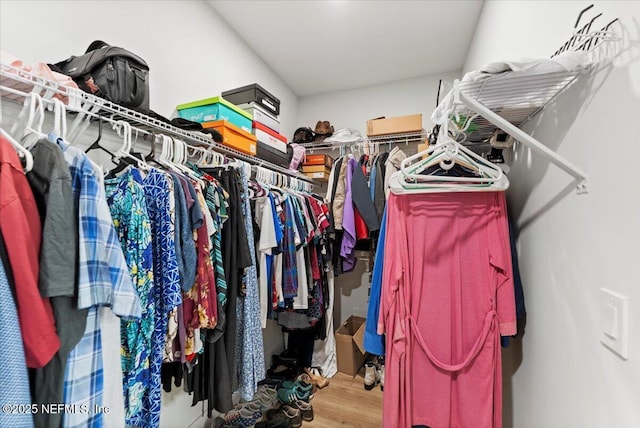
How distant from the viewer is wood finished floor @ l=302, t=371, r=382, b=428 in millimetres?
1747

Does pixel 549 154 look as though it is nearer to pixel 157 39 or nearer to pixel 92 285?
pixel 92 285

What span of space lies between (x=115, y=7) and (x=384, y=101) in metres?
2.21

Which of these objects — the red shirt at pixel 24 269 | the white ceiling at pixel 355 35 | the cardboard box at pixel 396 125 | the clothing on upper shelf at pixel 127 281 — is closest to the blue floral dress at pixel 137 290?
the clothing on upper shelf at pixel 127 281

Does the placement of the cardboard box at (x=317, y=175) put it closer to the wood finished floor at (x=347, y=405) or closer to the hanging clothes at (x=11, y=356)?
the wood finished floor at (x=347, y=405)

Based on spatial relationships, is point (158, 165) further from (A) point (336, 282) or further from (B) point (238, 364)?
(A) point (336, 282)

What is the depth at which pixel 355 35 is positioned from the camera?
204 cm

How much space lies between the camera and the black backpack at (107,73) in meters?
0.97

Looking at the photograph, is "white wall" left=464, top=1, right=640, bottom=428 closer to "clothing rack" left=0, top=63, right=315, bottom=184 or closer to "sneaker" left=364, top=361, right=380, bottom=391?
"sneaker" left=364, top=361, right=380, bottom=391

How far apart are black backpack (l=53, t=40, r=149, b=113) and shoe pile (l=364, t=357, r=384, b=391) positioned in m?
2.33

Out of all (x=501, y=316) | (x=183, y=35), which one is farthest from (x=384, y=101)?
(x=501, y=316)

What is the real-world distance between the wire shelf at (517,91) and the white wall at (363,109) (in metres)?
1.69

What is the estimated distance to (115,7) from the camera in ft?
4.18

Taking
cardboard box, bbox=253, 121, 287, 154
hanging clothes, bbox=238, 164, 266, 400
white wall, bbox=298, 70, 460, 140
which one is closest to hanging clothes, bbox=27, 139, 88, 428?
hanging clothes, bbox=238, 164, 266, 400

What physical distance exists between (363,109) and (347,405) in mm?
2647
